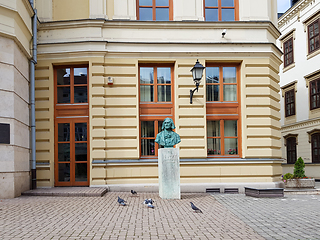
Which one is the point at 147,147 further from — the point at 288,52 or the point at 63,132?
the point at 288,52

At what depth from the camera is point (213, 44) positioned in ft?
48.6

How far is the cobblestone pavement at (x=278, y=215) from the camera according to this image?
7.21 metres

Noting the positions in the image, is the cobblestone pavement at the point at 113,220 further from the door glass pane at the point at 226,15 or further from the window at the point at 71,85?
the door glass pane at the point at 226,15

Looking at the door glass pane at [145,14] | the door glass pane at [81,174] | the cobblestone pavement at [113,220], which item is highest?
the door glass pane at [145,14]

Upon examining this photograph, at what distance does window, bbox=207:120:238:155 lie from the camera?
1486 centimetres

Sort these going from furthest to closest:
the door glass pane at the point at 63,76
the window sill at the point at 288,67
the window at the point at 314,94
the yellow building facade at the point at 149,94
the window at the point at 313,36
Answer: the window sill at the point at 288,67 < the window at the point at 313,36 < the window at the point at 314,94 < the door glass pane at the point at 63,76 < the yellow building facade at the point at 149,94

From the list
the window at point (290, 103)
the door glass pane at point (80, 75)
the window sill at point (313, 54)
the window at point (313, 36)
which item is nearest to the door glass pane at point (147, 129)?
the door glass pane at point (80, 75)

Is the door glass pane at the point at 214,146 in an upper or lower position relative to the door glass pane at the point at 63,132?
lower

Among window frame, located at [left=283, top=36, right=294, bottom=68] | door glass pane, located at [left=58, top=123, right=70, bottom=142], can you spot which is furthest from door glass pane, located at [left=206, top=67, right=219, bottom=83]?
window frame, located at [left=283, top=36, right=294, bottom=68]

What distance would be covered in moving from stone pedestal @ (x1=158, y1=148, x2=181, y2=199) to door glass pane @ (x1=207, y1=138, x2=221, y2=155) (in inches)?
130

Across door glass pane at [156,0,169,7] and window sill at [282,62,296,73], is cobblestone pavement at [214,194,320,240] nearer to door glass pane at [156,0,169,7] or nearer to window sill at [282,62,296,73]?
door glass pane at [156,0,169,7]

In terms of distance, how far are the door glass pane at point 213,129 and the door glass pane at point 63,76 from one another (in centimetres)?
602

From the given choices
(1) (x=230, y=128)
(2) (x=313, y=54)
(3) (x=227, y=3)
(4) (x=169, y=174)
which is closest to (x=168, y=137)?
(4) (x=169, y=174)

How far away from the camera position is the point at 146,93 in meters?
15.0
